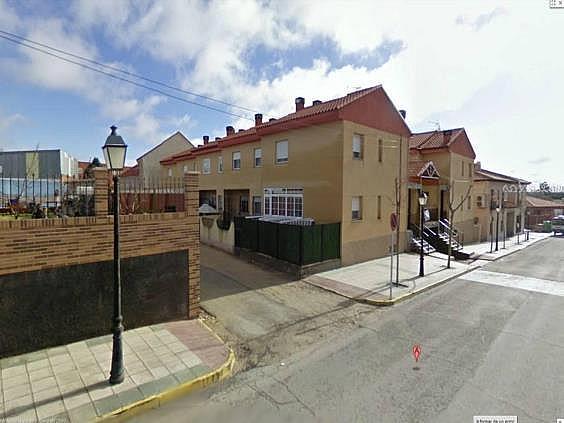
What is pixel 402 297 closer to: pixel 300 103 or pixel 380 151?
pixel 380 151

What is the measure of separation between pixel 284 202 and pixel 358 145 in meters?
4.76

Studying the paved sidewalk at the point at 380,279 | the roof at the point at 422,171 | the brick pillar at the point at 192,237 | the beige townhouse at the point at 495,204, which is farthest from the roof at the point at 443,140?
the brick pillar at the point at 192,237

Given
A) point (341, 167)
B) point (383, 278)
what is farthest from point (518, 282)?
point (341, 167)

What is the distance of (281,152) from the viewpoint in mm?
16359

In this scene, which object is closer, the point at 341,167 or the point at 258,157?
the point at 341,167

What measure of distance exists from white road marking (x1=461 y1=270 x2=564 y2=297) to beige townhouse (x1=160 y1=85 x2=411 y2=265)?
422 centimetres

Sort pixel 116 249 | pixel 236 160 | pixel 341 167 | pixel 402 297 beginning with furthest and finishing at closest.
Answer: pixel 236 160 < pixel 341 167 < pixel 402 297 < pixel 116 249

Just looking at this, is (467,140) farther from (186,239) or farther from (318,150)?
(186,239)

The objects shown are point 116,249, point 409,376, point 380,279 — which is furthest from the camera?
point 380,279

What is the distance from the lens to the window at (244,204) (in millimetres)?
20509

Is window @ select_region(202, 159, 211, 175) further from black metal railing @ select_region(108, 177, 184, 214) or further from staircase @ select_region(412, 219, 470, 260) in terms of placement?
black metal railing @ select_region(108, 177, 184, 214)

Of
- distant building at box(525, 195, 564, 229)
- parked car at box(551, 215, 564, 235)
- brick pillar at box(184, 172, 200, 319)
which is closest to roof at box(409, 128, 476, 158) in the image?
parked car at box(551, 215, 564, 235)

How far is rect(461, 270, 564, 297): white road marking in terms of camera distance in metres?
11.2

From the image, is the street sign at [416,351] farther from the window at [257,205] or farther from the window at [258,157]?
the window at [258,157]
